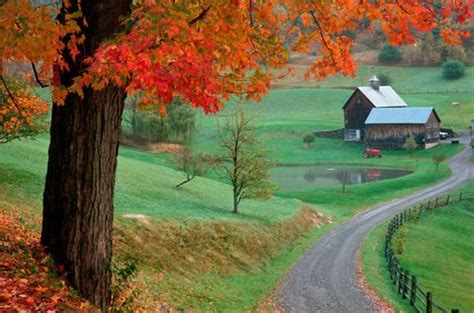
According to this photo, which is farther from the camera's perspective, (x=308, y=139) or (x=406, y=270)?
(x=308, y=139)

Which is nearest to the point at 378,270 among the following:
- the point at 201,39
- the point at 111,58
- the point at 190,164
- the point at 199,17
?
the point at 190,164

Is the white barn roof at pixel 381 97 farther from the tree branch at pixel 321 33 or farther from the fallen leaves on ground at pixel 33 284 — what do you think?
the fallen leaves on ground at pixel 33 284

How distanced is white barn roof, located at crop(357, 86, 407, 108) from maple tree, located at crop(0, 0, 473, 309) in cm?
8389

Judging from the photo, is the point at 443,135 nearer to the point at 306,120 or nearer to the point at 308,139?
the point at 308,139

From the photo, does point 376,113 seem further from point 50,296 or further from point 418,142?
point 50,296

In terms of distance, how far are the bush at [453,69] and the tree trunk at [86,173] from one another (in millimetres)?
125173

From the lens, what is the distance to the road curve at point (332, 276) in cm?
1958

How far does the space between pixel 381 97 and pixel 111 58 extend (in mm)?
90731

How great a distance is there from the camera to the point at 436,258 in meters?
30.2

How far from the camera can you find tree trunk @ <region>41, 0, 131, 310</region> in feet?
25.4

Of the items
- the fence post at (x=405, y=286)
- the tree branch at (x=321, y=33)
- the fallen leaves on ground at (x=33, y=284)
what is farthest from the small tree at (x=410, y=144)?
the fallen leaves on ground at (x=33, y=284)

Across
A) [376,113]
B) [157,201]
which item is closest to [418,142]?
[376,113]

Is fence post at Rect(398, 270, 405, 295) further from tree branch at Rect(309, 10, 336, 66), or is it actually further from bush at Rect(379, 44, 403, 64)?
bush at Rect(379, 44, 403, 64)

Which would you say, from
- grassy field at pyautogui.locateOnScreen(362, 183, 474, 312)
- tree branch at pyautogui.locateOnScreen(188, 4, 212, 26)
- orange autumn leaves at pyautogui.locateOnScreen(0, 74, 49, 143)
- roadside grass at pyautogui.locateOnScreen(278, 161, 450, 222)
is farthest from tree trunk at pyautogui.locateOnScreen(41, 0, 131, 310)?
roadside grass at pyautogui.locateOnScreen(278, 161, 450, 222)
